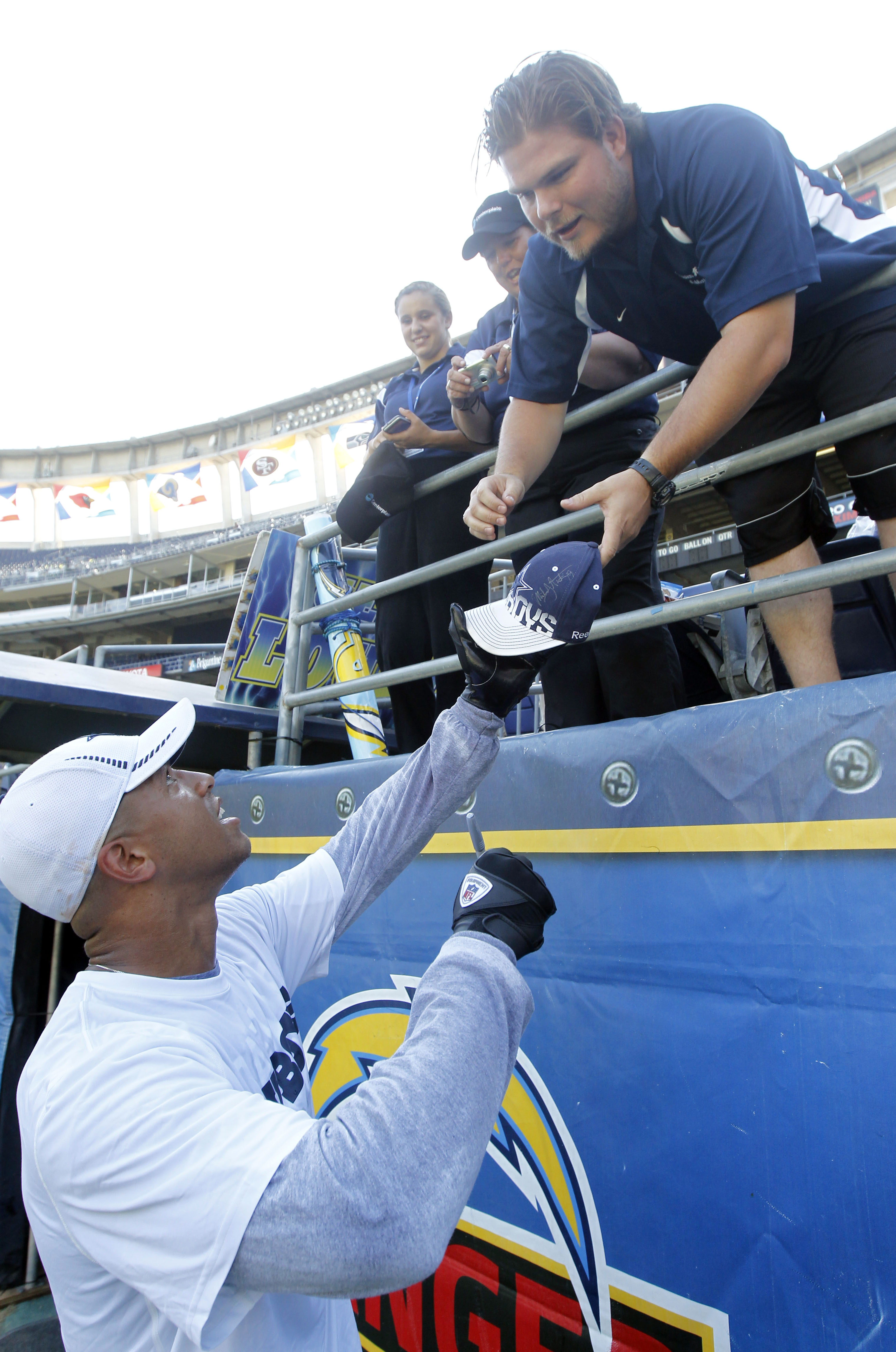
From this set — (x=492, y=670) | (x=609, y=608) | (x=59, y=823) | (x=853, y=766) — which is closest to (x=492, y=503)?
(x=609, y=608)

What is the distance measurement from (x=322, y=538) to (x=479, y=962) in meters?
2.12

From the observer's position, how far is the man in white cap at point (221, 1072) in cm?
79

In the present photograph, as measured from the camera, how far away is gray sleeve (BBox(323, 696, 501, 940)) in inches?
56.7

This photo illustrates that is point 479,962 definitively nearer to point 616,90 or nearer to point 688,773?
point 688,773

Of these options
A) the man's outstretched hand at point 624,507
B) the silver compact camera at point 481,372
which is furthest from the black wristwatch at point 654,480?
the silver compact camera at point 481,372

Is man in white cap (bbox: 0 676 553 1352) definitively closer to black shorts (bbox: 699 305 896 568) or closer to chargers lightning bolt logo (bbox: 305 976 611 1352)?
chargers lightning bolt logo (bbox: 305 976 611 1352)

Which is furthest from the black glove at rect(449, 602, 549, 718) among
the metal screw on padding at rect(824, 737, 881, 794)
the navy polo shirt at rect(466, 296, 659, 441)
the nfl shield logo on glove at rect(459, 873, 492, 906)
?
the navy polo shirt at rect(466, 296, 659, 441)

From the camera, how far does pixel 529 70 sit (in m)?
1.57

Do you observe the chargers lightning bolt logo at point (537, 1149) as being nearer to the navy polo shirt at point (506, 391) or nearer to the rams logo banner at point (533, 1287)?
the rams logo banner at point (533, 1287)

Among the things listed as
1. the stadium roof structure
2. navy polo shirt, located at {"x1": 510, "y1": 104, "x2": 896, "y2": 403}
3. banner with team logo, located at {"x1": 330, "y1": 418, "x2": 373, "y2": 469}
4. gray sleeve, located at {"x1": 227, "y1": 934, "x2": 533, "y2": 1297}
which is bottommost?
gray sleeve, located at {"x1": 227, "y1": 934, "x2": 533, "y2": 1297}

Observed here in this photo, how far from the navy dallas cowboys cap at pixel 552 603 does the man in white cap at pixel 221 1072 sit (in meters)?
0.10

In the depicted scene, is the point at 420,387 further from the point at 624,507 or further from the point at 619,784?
the point at 619,784

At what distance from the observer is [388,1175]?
0.78 meters

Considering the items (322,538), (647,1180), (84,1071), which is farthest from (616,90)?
(647,1180)
